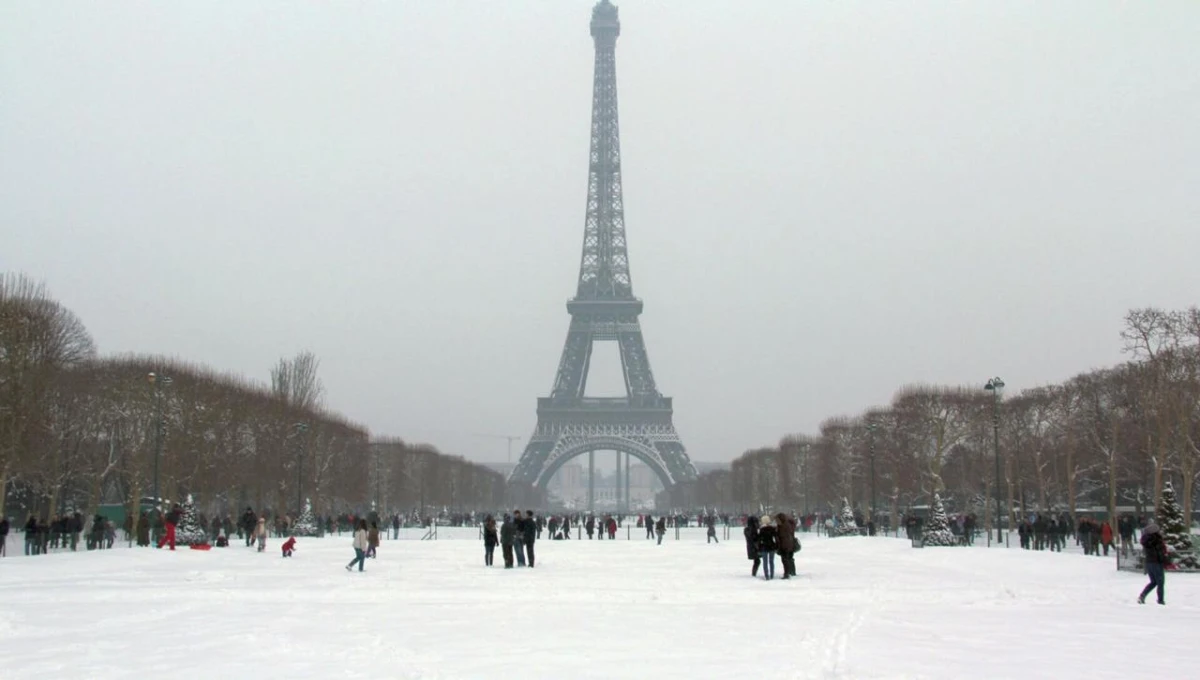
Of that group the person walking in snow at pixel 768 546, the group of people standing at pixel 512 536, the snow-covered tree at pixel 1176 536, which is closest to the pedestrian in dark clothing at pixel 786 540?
the person walking in snow at pixel 768 546

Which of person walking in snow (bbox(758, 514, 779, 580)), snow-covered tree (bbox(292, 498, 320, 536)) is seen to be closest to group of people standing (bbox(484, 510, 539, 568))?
person walking in snow (bbox(758, 514, 779, 580))

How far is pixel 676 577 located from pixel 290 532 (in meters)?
26.5

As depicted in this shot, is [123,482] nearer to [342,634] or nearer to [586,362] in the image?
[342,634]

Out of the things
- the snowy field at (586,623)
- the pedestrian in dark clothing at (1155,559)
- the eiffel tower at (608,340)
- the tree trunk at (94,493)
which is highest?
the eiffel tower at (608,340)

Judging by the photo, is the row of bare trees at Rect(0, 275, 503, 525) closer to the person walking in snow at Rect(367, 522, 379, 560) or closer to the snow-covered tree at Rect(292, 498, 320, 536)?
the snow-covered tree at Rect(292, 498, 320, 536)

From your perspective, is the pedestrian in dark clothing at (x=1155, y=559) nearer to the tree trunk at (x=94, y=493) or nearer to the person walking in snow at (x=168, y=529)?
the person walking in snow at (x=168, y=529)

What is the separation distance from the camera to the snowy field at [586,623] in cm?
1218

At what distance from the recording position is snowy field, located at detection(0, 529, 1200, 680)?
40.0 ft

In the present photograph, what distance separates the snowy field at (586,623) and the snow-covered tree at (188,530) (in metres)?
11.2

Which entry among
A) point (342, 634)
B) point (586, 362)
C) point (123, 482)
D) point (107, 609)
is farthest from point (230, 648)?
point (586, 362)

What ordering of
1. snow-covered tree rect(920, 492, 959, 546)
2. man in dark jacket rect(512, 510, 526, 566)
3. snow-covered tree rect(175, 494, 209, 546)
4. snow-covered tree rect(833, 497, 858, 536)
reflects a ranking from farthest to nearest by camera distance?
snow-covered tree rect(833, 497, 858, 536), snow-covered tree rect(920, 492, 959, 546), snow-covered tree rect(175, 494, 209, 546), man in dark jacket rect(512, 510, 526, 566)

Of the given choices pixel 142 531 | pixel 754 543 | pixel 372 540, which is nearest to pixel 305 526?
pixel 142 531

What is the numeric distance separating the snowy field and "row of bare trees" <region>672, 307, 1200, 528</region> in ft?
77.2

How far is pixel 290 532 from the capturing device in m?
48.8
